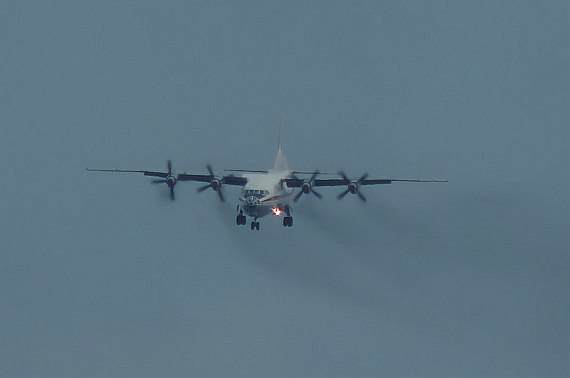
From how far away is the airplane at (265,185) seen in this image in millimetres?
127812

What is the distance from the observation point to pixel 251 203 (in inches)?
4980

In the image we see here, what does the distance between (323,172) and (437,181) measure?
36.2 feet

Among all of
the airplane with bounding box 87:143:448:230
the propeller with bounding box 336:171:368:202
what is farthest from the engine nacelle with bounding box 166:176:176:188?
the propeller with bounding box 336:171:368:202

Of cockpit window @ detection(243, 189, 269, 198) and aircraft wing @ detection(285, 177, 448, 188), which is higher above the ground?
aircraft wing @ detection(285, 177, 448, 188)

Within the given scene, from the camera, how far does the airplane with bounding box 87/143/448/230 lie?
12781 centimetres

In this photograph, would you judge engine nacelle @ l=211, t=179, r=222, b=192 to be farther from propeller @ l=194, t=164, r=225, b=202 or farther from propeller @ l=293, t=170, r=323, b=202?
propeller @ l=293, t=170, r=323, b=202

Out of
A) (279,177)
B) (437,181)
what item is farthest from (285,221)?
(437,181)

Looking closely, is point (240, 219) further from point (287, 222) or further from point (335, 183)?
point (335, 183)

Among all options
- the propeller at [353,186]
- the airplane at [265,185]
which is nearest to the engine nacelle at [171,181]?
the airplane at [265,185]

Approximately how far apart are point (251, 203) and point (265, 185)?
12.0 ft

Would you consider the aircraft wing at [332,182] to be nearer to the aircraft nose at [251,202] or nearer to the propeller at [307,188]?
the propeller at [307,188]

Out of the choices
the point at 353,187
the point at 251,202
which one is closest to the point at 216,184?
the point at 251,202

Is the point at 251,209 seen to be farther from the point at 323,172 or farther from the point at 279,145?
the point at 279,145

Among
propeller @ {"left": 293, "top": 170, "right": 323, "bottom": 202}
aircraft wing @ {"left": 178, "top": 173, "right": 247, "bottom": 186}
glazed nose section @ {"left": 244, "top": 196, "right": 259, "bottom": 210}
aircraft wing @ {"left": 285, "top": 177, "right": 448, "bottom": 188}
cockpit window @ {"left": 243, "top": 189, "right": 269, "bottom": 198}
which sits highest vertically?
aircraft wing @ {"left": 178, "top": 173, "right": 247, "bottom": 186}
